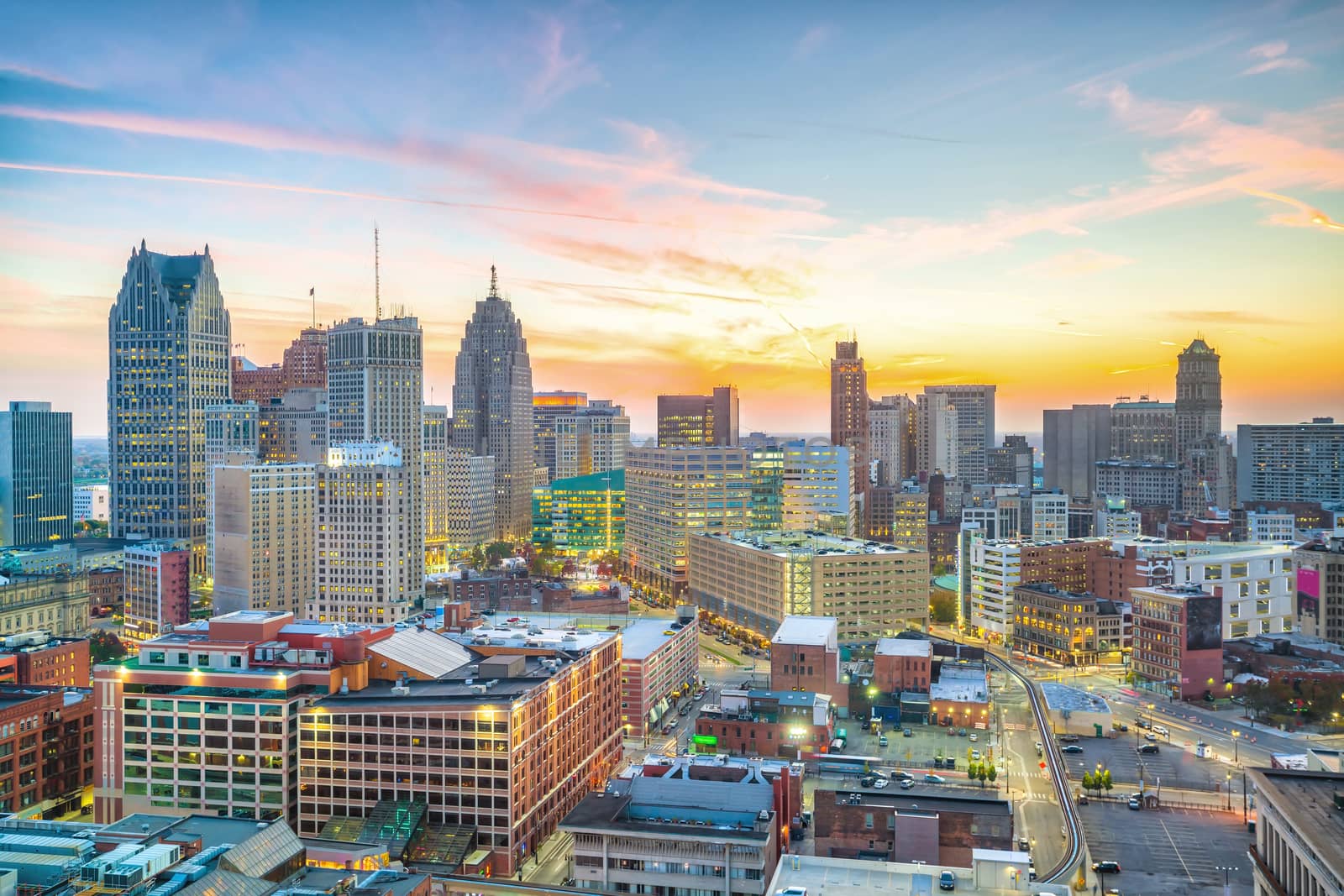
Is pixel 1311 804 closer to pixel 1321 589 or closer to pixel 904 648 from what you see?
pixel 904 648

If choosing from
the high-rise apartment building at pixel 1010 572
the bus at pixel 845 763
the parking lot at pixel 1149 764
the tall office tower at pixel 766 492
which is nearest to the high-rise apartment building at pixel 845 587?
the high-rise apartment building at pixel 1010 572

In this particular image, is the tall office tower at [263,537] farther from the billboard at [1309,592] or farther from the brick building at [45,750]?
the billboard at [1309,592]

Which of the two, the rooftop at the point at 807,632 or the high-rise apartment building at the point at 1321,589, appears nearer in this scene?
the rooftop at the point at 807,632

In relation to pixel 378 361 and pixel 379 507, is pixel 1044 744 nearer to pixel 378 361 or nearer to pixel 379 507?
pixel 379 507

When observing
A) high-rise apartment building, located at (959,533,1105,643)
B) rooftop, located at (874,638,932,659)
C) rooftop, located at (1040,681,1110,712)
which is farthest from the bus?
high-rise apartment building, located at (959,533,1105,643)

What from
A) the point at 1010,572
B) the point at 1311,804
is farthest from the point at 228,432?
the point at 1311,804

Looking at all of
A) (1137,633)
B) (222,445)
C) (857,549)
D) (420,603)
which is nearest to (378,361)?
(222,445)
